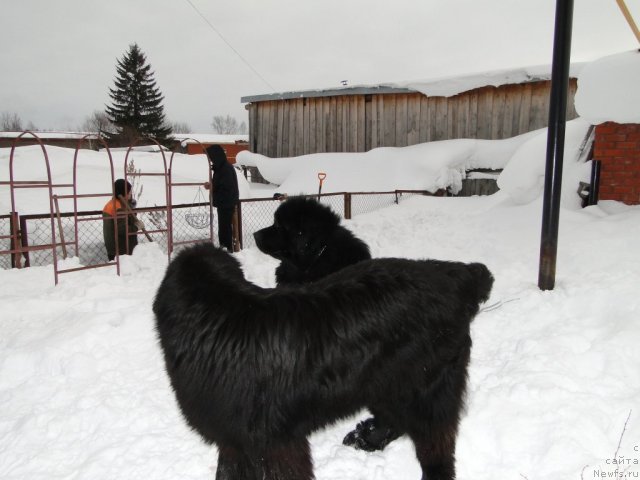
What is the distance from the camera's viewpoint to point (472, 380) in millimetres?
2801

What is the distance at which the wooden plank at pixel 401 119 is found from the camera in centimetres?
1279

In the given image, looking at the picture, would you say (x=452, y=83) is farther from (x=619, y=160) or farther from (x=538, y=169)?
(x=619, y=160)

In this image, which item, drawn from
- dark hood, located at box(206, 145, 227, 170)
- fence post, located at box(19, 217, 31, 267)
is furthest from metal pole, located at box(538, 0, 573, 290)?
fence post, located at box(19, 217, 31, 267)

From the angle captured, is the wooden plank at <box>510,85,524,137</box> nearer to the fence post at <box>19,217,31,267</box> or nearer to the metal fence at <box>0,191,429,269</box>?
the metal fence at <box>0,191,429,269</box>

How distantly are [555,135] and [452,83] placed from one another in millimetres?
9120

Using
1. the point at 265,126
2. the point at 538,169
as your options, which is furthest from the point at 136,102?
the point at 538,169

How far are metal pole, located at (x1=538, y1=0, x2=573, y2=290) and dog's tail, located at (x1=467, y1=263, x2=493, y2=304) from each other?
1.82 m

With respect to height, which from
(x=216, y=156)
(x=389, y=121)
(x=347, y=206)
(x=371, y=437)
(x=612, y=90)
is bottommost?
(x=371, y=437)

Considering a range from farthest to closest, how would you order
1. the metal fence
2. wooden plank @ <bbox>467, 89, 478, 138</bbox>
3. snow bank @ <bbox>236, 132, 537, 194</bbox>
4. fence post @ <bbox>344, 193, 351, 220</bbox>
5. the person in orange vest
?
wooden plank @ <bbox>467, 89, 478, 138</bbox>
snow bank @ <bbox>236, 132, 537, 194</bbox>
fence post @ <bbox>344, 193, 351, 220</bbox>
the metal fence
the person in orange vest

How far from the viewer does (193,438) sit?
2467 millimetres

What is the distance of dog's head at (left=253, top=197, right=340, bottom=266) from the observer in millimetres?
3145

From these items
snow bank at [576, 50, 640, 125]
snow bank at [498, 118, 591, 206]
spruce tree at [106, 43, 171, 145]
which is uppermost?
spruce tree at [106, 43, 171, 145]

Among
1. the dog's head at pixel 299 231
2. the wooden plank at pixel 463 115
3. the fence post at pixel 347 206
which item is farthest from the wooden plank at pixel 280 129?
the dog's head at pixel 299 231

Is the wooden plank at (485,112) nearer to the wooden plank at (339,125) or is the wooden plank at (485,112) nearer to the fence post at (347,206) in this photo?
the wooden plank at (339,125)
